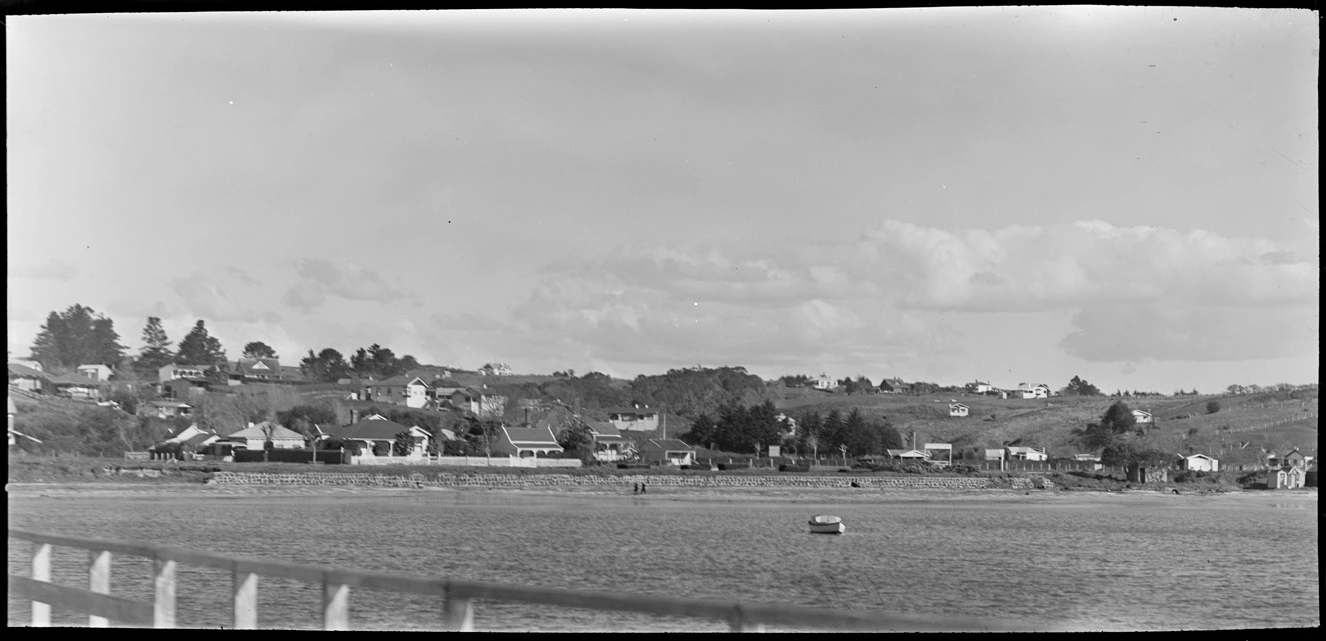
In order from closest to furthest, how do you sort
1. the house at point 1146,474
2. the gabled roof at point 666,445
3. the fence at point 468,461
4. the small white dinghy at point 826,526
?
1. the small white dinghy at point 826,526
2. the fence at point 468,461
3. the gabled roof at point 666,445
4. the house at point 1146,474

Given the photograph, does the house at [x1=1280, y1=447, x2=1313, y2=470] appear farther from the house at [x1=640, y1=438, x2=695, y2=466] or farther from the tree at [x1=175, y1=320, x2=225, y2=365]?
the tree at [x1=175, y1=320, x2=225, y2=365]

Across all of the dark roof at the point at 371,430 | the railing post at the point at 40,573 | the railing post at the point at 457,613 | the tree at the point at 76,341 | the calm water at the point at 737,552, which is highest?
the tree at the point at 76,341

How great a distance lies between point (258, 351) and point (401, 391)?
11.6m

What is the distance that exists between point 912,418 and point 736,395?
15470 millimetres

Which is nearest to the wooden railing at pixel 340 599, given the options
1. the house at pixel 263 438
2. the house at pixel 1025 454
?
the house at pixel 263 438

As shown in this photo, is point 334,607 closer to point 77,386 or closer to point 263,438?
point 263,438

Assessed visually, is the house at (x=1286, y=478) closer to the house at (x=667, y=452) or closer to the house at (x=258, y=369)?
the house at (x=667, y=452)

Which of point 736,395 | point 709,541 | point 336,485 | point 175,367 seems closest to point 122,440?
point 175,367

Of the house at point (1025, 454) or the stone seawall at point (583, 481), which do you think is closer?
the stone seawall at point (583, 481)

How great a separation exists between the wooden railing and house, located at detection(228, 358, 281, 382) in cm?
9782

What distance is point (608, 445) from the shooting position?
95.5 metres

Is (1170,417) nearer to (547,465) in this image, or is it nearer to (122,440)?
(547,465)

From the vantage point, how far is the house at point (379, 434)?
88188 mm

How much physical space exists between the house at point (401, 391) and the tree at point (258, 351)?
8.76 meters
